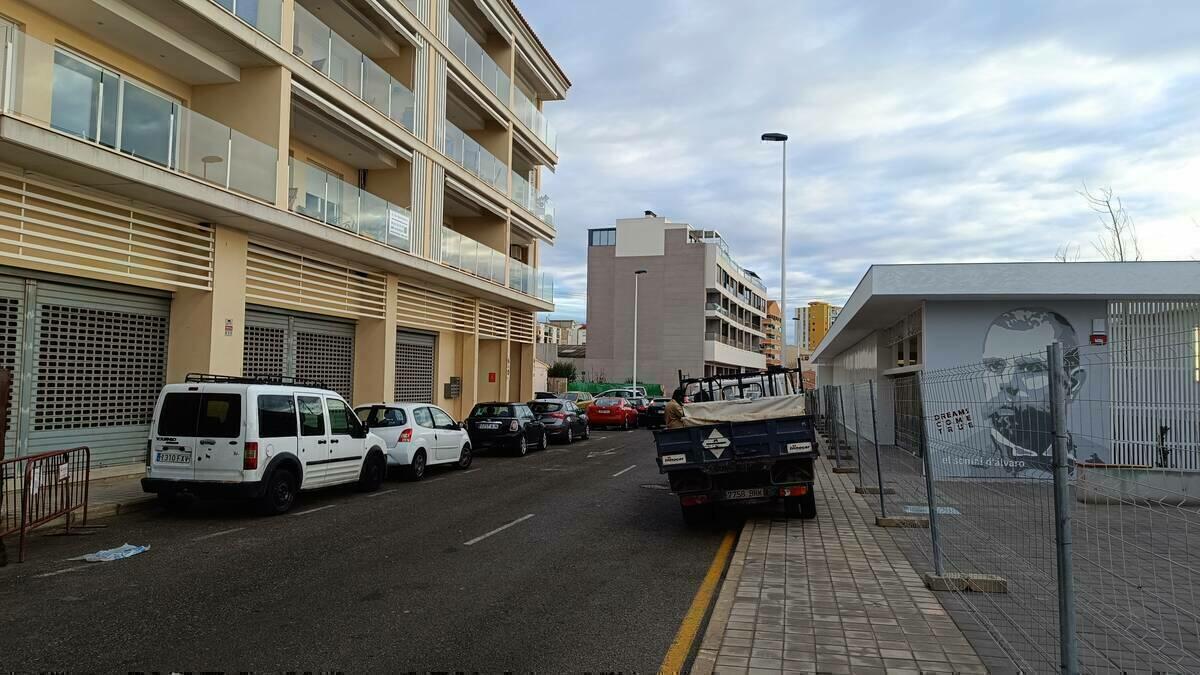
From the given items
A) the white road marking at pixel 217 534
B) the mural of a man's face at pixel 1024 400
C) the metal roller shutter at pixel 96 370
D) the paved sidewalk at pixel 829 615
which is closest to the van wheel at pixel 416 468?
the metal roller shutter at pixel 96 370

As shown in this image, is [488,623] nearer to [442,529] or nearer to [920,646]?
[920,646]

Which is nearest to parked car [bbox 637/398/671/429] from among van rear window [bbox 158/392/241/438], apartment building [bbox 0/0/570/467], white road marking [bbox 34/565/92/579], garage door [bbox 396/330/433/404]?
apartment building [bbox 0/0/570/467]

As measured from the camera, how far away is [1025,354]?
375 inches

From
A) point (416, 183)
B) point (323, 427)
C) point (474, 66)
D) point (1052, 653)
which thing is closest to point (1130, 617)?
point (1052, 653)

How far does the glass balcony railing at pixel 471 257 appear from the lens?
81.7 ft

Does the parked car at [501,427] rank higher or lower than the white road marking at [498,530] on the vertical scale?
higher

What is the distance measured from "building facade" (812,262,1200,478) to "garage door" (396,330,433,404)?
13.6 m

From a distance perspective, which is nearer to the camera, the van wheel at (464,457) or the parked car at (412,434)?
the parked car at (412,434)

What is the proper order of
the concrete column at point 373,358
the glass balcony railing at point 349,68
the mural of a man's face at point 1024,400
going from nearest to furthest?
the mural of a man's face at point 1024,400 < the glass balcony railing at point 349,68 < the concrete column at point 373,358

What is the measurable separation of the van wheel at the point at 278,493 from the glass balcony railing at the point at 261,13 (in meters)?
9.33

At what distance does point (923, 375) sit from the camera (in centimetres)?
780

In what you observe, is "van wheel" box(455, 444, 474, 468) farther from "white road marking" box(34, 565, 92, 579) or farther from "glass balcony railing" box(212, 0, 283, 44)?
"white road marking" box(34, 565, 92, 579)

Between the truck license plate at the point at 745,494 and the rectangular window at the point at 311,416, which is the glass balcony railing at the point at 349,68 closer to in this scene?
the rectangular window at the point at 311,416

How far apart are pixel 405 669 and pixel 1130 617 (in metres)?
4.26
